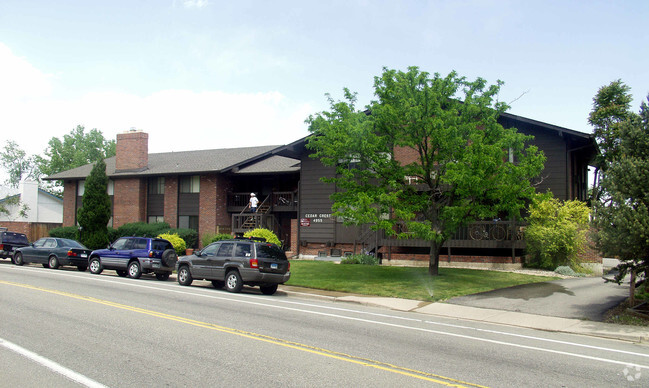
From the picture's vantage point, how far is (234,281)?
16.5m

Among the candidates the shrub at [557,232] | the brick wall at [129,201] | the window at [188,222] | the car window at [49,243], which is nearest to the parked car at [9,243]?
the car window at [49,243]

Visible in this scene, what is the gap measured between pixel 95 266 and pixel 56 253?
3204mm

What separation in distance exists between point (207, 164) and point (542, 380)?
30.8 metres

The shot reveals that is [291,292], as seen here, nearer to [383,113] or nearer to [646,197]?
[383,113]

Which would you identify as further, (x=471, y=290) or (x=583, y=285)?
(x=583, y=285)

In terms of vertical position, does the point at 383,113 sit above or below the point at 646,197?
above

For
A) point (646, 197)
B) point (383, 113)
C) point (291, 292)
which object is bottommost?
point (291, 292)

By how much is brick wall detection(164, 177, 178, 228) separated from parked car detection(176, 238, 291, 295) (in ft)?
62.0

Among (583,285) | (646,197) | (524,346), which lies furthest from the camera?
(583,285)

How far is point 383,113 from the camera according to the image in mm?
17547

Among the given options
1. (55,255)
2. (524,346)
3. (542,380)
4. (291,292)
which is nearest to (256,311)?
(291,292)

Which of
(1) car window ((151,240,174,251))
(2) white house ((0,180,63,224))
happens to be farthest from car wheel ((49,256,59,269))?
(2) white house ((0,180,63,224))

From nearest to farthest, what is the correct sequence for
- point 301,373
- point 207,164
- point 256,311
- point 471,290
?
point 301,373, point 256,311, point 471,290, point 207,164

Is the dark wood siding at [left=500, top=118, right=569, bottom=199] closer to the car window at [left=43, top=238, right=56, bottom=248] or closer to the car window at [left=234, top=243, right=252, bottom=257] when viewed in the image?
Result: the car window at [left=234, top=243, right=252, bottom=257]
